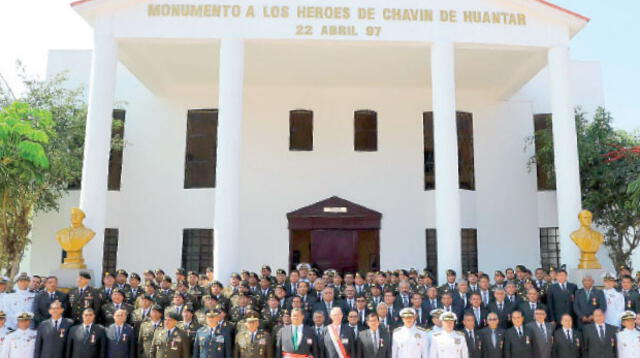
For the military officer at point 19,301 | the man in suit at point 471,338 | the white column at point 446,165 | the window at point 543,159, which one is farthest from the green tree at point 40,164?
the window at point 543,159

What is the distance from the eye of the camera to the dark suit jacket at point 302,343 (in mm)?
7754

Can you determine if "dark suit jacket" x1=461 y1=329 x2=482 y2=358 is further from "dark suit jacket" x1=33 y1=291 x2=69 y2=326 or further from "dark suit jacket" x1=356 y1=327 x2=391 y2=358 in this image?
"dark suit jacket" x1=33 y1=291 x2=69 y2=326

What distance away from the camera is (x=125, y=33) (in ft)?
42.7

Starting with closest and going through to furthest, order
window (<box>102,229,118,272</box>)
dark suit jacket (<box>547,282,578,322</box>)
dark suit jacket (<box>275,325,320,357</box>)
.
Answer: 1. dark suit jacket (<box>275,325,320,357</box>)
2. dark suit jacket (<box>547,282,578,322</box>)
3. window (<box>102,229,118,272</box>)

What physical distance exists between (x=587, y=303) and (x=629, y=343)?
1.74 m

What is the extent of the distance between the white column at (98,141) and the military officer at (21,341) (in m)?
3.46

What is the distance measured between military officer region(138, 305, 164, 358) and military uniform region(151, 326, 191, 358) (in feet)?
0.37

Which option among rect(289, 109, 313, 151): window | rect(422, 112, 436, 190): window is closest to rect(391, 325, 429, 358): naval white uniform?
rect(422, 112, 436, 190): window

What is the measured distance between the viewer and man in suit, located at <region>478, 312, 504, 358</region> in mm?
8422

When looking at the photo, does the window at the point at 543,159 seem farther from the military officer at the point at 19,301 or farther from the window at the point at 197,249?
the military officer at the point at 19,301

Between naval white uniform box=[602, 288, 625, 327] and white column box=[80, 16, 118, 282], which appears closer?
naval white uniform box=[602, 288, 625, 327]

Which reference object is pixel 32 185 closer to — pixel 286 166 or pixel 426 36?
pixel 286 166

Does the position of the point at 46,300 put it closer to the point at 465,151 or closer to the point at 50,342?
the point at 50,342

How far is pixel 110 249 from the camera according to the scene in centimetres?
1712
